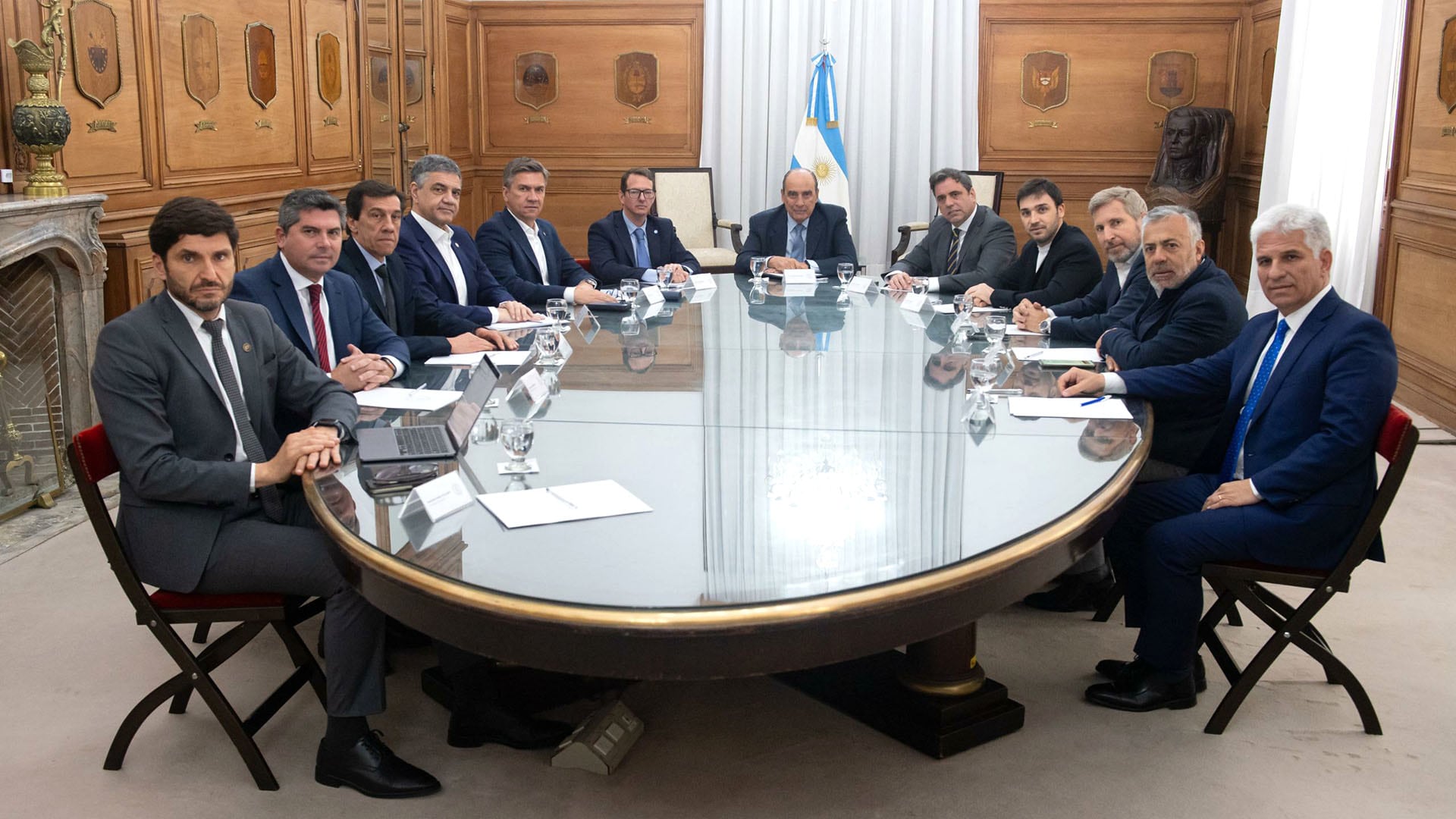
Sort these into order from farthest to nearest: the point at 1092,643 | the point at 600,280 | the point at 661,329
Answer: the point at 600,280
the point at 661,329
the point at 1092,643

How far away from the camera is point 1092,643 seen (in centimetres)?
339

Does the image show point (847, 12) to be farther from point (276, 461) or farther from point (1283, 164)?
point (276, 461)

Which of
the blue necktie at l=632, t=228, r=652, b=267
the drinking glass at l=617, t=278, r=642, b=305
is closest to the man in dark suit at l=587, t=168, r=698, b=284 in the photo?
the blue necktie at l=632, t=228, r=652, b=267

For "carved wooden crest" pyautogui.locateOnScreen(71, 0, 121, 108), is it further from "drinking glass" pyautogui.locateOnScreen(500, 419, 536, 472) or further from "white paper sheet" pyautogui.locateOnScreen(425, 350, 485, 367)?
"drinking glass" pyautogui.locateOnScreen(500, 419, 536, 472)

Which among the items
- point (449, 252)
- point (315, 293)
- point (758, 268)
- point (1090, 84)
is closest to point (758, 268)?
point (758, 268)

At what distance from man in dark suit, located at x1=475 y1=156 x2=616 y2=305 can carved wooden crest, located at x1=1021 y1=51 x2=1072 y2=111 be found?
15.2 ft

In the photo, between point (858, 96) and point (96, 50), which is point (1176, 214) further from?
point (858, 96)

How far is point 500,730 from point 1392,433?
2.05 meters

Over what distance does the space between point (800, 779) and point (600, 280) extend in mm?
3839

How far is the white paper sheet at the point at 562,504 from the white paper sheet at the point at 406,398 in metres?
0.86

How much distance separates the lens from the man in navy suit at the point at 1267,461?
9.04ft

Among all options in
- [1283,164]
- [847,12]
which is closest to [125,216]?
[847,12]

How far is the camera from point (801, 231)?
654 centimetres

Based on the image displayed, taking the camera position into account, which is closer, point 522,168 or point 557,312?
point 557,312
